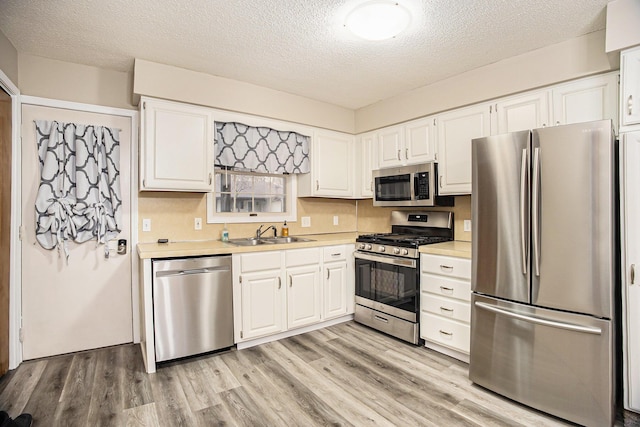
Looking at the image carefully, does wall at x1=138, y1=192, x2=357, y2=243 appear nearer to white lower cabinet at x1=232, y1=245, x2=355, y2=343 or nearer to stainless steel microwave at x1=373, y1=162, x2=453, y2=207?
white lower cabinet at x1=232, y1=245, x2=355, y2=343

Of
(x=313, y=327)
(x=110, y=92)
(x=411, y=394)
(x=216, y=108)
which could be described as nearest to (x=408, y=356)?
(x=411, y=394)

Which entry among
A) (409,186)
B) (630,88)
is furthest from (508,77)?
(409,186)

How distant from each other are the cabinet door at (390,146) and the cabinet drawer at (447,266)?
1.19m

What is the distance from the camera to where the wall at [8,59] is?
7.54ft

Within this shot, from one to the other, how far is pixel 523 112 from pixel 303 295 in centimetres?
244

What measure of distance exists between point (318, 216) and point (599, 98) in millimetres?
2792

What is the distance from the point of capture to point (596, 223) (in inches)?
70.1

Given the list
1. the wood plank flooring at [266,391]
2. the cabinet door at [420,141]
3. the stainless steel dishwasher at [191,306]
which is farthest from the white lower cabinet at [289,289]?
the cabinet door at [420,141]

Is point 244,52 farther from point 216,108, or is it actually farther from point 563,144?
point 563,144

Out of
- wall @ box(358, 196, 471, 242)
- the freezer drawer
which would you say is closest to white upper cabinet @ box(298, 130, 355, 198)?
wall @ box(358, 196, 471, 242)

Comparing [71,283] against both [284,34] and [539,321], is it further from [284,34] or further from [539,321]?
[539,321]

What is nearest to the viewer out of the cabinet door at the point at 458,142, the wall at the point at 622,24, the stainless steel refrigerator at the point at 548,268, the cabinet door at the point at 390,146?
the stainless steel refrigerator at the point at 548,268

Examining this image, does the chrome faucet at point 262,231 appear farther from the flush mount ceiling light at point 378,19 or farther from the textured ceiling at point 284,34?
the flush mount ceiling light at point 378,19

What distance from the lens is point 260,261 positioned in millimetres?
2887
